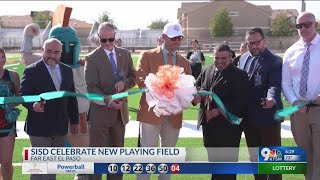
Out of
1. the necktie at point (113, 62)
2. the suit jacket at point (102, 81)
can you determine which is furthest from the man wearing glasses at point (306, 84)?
the necktie at point (113, 62)

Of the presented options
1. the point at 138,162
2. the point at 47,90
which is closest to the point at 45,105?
the point at 47,90

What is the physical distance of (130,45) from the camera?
65.5m

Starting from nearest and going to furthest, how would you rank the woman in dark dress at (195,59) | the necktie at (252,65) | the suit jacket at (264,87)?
the suit jacket at (264,87)
the necktie at (252,65)
the woman in dark dress at (195,59)

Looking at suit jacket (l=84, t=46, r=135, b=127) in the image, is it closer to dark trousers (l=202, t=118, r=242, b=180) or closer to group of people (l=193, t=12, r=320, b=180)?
group of people (l=193, t=12, r=320, b=180)

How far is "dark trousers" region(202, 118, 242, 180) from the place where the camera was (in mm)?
5508

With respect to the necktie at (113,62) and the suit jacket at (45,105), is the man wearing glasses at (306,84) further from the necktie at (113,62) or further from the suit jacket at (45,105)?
the suit jacket at (45,105)

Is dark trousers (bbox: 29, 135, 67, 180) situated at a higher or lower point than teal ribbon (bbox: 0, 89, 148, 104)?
lower

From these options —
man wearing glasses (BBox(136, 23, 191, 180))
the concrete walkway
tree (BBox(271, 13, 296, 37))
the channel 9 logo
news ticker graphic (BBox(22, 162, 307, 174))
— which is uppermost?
tree (BBox(271, 13, 296, 37))

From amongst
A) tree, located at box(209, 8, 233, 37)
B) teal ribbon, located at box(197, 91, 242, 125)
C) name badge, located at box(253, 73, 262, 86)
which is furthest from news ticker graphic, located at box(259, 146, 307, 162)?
tree, located at box(209, 8, 233, 37)

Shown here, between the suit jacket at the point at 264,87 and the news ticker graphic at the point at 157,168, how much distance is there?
2.23ft

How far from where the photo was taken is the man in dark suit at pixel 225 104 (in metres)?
5.44

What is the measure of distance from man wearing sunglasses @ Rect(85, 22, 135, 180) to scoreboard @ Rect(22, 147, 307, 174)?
1.94 feet

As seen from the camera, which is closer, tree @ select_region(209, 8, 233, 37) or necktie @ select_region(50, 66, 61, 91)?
necktie @ select_region(50, 66, 61, 91)

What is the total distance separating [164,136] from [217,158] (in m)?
0.84
